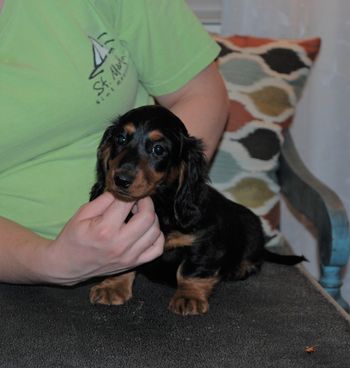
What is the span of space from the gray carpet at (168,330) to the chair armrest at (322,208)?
0.15 m

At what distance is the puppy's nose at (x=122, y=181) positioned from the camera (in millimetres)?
1294

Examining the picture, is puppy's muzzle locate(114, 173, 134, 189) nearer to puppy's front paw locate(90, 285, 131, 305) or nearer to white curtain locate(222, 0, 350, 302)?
puppy's front paw locate(90, 285, 131, 305)

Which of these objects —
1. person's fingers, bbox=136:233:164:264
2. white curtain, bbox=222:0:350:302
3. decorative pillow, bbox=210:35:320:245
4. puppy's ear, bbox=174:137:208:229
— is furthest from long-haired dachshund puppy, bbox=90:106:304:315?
white curtain, bbox=222:0:350:302

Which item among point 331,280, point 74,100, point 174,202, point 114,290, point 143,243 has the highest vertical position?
point 74,100

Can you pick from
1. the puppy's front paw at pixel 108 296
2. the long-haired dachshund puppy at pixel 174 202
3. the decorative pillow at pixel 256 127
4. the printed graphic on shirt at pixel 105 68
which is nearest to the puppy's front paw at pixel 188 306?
the long-haired dachshund puppy at pixel 174 202

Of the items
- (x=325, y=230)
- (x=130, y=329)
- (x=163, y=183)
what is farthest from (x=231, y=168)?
(x=130, y=329)

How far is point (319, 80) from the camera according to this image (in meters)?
2.25

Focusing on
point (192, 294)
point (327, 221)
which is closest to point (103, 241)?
point (192, 294)

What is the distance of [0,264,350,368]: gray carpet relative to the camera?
4.02 ft

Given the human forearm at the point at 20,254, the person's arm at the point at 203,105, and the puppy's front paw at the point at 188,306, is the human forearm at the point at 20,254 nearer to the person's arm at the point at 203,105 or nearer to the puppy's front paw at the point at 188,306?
the puppy's front paw at the point at 188,306

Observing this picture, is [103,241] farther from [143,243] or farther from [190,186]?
[190,186]

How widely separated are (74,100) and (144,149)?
0.56 feet

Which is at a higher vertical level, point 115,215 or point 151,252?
point 115,215

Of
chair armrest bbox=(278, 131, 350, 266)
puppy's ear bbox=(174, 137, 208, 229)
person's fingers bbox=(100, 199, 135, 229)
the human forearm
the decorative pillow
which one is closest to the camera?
person's fingers bbox=(100, 199, 135, 229)
